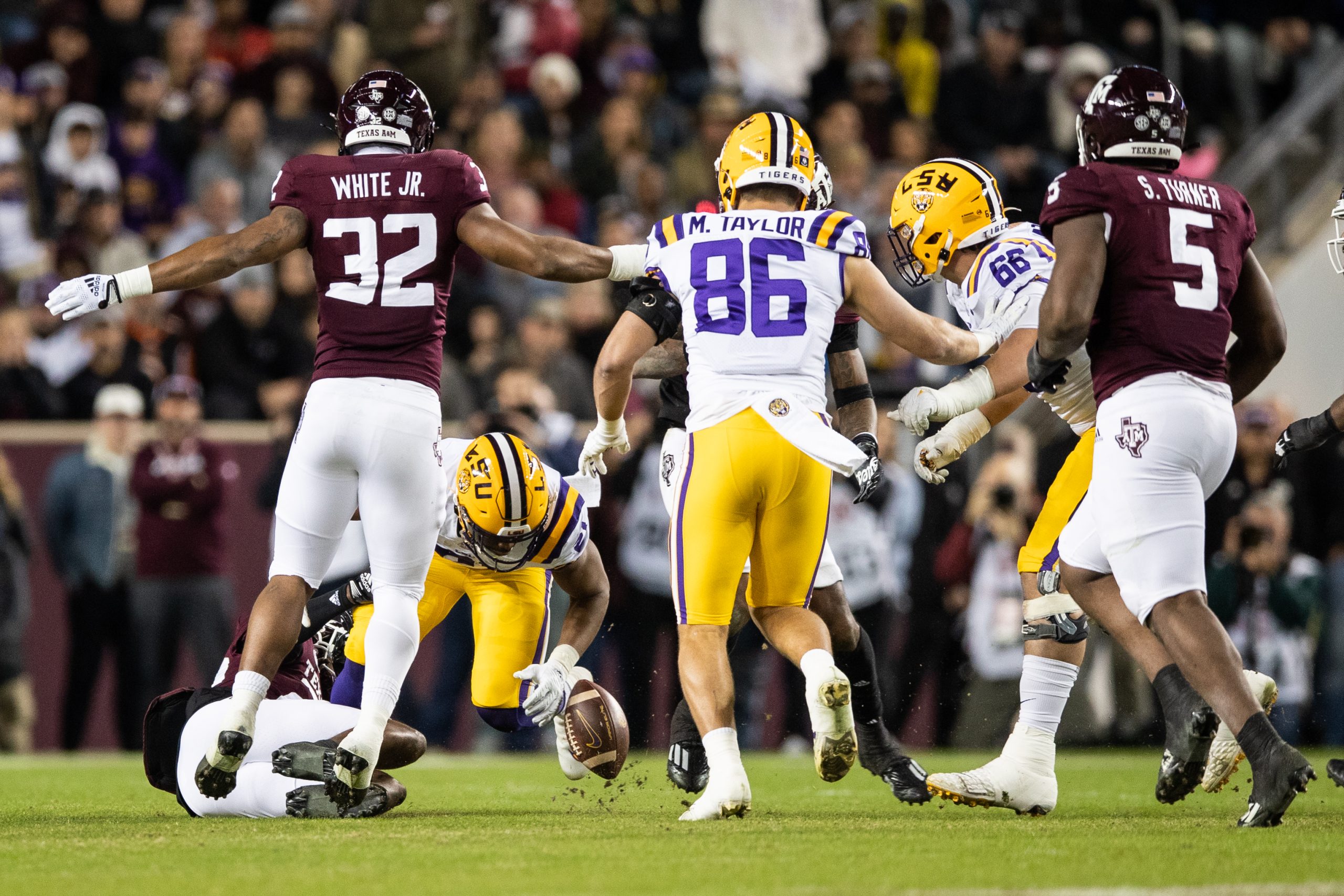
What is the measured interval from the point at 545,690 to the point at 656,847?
165cm

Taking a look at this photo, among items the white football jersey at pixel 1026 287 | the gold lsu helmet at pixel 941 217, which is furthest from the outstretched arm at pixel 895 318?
the gold lsu helmet at pixel 941 217

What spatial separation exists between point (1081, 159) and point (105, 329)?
25.2ft

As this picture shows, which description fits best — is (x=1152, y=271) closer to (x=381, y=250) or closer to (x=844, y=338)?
(x=844, y=338)

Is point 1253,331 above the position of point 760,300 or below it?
below

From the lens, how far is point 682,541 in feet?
19.4

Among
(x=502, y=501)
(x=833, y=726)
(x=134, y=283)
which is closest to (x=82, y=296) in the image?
(x=134, y=283)

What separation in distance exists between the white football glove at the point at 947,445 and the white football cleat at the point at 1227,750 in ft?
4.16

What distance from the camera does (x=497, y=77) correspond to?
47.8ft

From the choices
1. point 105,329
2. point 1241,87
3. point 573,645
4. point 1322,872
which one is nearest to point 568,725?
point 573,645

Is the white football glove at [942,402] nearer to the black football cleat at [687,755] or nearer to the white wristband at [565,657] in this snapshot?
the black football cleat at [687,755]

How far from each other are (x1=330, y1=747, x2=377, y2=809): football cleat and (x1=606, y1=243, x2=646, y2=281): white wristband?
1.88m

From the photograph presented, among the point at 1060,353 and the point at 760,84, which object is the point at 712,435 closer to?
the point at 1060,353

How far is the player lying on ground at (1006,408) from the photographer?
6301mm

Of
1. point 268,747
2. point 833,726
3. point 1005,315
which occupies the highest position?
point 1005,315
